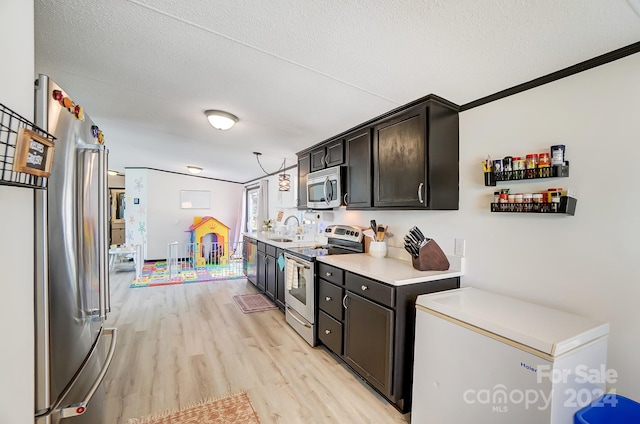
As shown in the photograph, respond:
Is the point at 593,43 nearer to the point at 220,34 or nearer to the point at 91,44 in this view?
the point at 220,34

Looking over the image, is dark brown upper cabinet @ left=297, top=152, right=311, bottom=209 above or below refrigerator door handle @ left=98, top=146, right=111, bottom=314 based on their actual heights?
above

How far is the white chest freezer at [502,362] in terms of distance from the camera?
1.14 metres

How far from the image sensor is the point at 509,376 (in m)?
1.24

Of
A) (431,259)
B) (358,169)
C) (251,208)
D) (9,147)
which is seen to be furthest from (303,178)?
(251,208)

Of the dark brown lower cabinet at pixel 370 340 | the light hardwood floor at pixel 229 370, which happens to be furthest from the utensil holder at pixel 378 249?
the light hardwood floor at pixel 229 370

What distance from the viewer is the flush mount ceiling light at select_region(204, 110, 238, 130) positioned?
2.73m

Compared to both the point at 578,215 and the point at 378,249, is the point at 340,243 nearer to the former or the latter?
the point at 378,249

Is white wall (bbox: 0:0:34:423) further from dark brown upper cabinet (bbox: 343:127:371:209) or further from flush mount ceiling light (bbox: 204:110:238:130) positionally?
dark brown upper cabinet (bbox: 343:127:371:209)

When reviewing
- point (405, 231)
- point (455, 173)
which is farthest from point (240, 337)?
point (455, 173)

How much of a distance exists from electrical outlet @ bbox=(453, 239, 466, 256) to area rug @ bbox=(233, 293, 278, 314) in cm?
270

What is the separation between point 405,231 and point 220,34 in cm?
217

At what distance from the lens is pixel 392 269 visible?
2174 millimetres

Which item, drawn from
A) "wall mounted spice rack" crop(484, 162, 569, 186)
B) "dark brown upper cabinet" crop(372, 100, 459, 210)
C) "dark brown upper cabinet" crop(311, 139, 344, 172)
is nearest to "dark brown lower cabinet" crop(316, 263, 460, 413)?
"dark brown upper cabinet" crop(372, 100, 459, 210)

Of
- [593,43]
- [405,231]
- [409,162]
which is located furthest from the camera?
[405,231]
